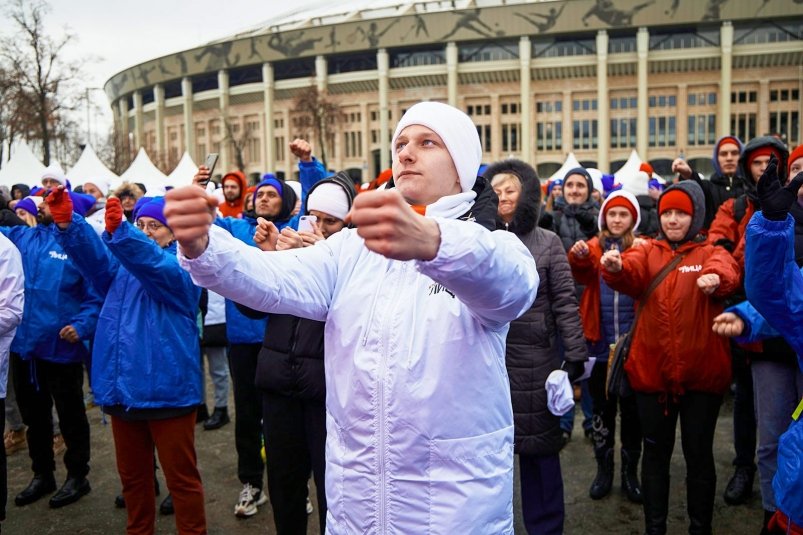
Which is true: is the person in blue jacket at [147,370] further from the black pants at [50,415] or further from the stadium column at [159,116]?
the stadium column at [159,116]

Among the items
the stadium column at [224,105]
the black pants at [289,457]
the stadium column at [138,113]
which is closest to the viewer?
the black pants at [289,457]

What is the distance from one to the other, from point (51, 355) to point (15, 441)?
74.7 inches

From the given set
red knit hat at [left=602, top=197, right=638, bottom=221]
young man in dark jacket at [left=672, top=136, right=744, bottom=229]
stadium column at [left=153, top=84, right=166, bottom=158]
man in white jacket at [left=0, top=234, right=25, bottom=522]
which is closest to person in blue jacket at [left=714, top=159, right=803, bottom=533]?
red knit hat at [left=602, top=197, right=638, bottom=221]

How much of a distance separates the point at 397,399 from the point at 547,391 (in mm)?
2202

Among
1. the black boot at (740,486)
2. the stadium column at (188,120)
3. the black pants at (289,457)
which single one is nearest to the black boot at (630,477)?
the black boot at (740,486)

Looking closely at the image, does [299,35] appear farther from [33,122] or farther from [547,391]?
[547,391]

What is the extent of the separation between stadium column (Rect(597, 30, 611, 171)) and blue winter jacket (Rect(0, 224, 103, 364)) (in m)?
51.3

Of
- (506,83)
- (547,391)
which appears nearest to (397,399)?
(547,391)

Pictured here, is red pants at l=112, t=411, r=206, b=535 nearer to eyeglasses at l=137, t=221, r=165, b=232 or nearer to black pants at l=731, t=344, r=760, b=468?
eyeglasses at l=137, t=221, r=165, b=232

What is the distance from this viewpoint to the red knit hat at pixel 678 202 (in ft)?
12.8

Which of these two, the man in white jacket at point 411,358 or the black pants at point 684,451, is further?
the black pants at point 684,451

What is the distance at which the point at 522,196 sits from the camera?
3938 millimetres

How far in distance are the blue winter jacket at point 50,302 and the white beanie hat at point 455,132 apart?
3676 millimetres

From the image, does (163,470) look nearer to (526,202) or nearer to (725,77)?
(526,202)
